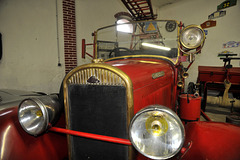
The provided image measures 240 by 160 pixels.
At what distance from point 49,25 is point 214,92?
534cm

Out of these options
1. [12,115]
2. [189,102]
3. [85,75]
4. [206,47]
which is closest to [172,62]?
[189,102]

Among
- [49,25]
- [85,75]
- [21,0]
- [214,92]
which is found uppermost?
[21,0]

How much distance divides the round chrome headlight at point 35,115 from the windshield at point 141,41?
1.42 meters

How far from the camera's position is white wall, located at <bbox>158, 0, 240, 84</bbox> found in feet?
15.9

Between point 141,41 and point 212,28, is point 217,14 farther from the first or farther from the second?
point 141,41

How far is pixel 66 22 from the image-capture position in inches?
185

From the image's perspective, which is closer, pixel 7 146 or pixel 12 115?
pixel 7 146

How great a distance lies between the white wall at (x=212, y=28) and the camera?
4858 millimetres

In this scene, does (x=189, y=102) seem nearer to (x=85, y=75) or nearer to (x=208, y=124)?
(x=208, y=124)

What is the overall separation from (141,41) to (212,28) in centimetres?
458

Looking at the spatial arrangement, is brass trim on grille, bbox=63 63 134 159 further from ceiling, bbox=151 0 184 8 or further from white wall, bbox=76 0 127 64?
ceiling, bbox=151 0 184 8

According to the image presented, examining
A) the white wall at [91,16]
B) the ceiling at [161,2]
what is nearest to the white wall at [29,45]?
the white wall at [91,16]

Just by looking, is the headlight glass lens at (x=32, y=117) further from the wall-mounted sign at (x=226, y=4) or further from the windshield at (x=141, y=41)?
the wall-mounted sign at (x=226, y=4)

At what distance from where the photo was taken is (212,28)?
5352 mm
